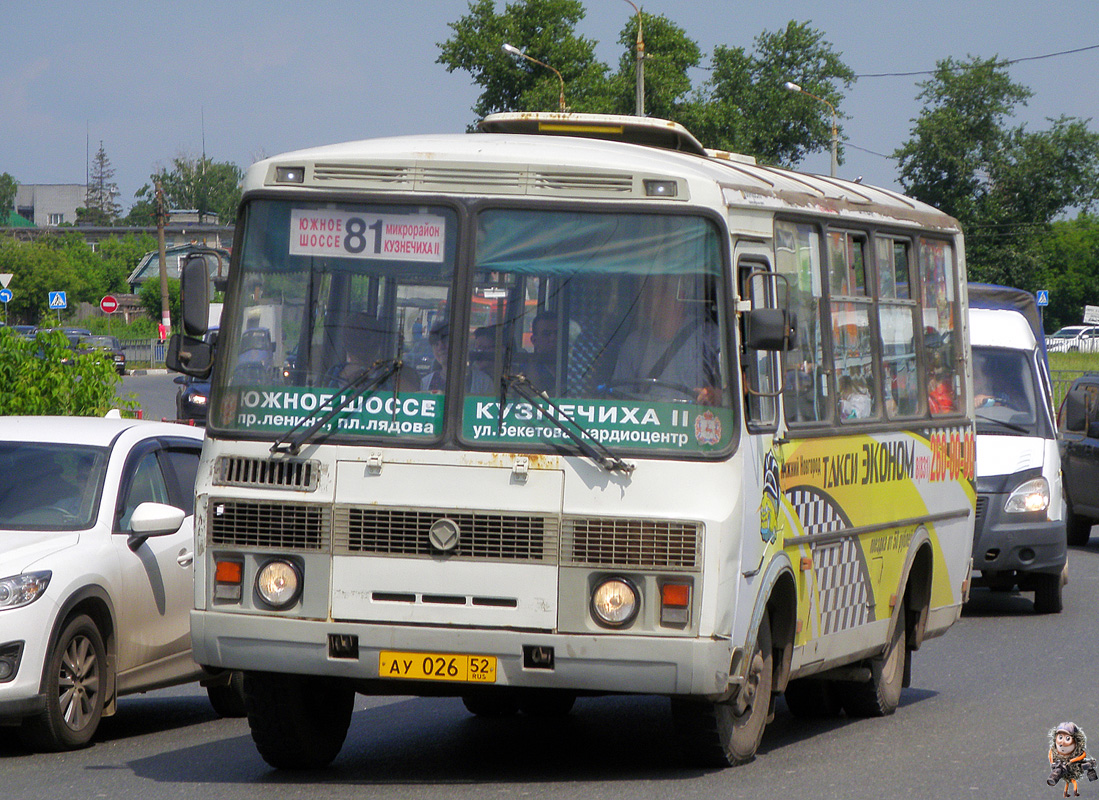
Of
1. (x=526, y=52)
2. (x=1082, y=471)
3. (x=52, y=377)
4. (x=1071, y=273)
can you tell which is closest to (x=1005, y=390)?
(x=1082, y=471)

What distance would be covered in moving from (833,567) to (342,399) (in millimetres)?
2796

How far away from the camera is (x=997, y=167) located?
8925 centimetres

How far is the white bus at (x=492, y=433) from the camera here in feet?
22.5

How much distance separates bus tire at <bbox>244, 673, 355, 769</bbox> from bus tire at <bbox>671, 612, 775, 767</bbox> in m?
1.46

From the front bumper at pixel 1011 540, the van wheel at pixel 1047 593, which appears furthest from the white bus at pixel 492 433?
the van wheel at pixel 1047 593

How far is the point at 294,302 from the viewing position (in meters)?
7.25

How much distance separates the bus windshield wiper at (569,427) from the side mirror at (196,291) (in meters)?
1.34

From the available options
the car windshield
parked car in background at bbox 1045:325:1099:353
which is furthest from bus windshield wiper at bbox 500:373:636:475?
parked car in background at bbox 1045:325:1099:353

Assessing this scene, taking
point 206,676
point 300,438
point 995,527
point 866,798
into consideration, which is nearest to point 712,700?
point 866,798

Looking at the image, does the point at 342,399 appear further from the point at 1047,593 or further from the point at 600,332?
the point at 1047,593

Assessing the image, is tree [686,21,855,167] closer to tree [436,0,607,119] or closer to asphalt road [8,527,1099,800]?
tree [436,0,607,119]

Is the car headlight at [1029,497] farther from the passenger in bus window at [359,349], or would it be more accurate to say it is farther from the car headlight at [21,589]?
the car headlight at [21,589]

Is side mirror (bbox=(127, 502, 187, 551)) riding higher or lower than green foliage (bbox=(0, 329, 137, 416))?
lower

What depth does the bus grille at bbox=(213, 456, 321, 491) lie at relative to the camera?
7.07 m
